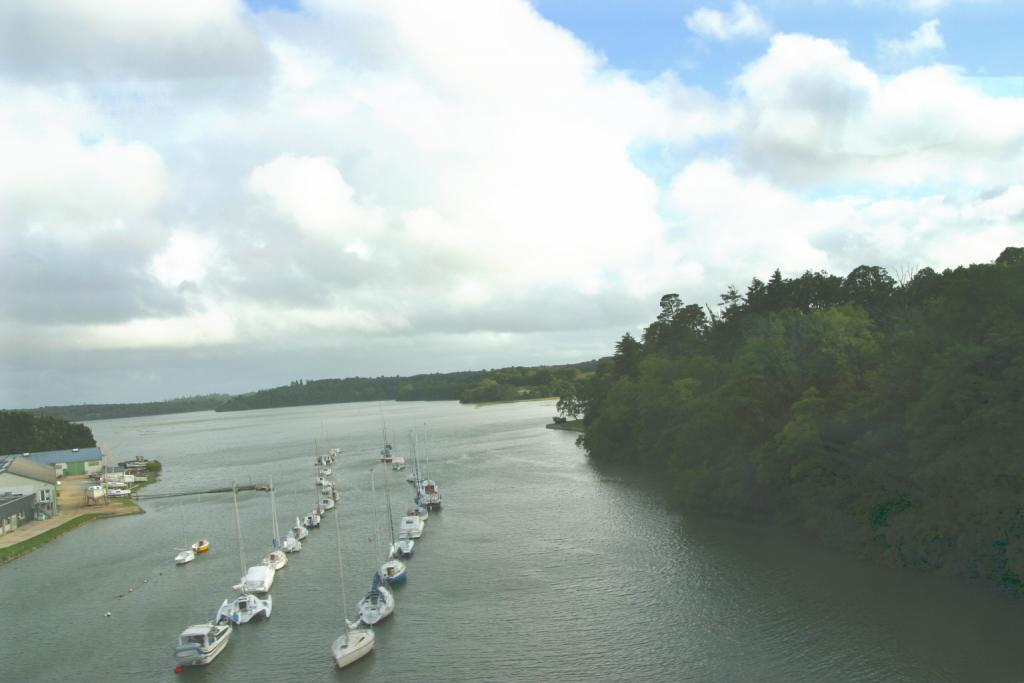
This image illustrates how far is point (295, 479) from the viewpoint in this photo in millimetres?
73250

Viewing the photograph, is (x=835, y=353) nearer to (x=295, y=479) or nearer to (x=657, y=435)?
(x=657, y=435)

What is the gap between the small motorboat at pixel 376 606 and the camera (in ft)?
94.3

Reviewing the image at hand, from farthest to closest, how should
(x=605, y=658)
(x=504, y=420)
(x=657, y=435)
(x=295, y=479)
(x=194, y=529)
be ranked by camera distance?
(x=504, y=420), (x=295, y=479), (x=657, y=435), (x=194, y=529), (x=605, y=658)

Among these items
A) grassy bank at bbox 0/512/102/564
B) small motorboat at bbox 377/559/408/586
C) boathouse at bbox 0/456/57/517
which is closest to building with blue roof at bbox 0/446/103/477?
boathouse at bbox 0/456/57/517

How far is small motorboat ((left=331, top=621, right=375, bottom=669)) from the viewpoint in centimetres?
2502

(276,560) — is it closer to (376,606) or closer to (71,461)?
(376,606)

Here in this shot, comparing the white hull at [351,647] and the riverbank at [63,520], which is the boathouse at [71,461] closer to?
the riverbank at [63,520]

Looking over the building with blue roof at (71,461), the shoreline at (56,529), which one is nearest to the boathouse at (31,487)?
the shoreline at (56,529)

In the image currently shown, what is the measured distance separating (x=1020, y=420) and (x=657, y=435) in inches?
1678

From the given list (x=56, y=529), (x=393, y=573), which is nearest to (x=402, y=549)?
(x=393, y=573)

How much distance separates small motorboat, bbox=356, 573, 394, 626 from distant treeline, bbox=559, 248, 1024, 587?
20353mm

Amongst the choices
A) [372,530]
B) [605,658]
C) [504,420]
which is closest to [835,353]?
[605,658]

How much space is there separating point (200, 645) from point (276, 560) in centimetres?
1242

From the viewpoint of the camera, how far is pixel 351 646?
83.3 ft
